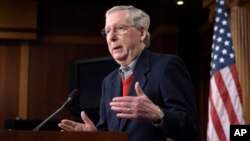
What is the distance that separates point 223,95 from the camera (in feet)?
16.9

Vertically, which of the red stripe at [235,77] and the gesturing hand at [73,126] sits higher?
the red stripe at [235,77]

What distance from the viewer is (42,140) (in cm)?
203

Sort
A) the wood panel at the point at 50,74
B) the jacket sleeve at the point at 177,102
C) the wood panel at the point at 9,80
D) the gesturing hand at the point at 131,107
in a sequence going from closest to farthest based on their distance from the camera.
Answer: the gesturing hand at the point at 131,107, the jacket sleeve at the point at 177,102, the wood panel at the point at 9,80, the wood panel at the point at 50,74

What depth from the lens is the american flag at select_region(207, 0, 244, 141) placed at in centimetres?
509

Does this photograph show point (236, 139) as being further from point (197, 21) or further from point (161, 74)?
point (197, 21)

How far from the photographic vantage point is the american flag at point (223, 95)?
A: 5.09m

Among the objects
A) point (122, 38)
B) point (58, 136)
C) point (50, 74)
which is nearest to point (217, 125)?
point (122, 38)

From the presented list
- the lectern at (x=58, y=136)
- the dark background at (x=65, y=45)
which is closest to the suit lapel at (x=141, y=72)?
the lectern at (x=58, y=136)

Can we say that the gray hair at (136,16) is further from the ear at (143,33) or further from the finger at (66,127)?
the finger at (66,127)

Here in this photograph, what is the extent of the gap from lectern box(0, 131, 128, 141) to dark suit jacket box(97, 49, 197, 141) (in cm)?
47

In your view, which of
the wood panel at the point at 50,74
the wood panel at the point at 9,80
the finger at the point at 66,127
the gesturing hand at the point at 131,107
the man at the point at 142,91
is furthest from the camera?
the wood panel at the point at 50,74

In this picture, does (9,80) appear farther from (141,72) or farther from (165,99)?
(165,99)

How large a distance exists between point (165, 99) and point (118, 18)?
0.55 meters

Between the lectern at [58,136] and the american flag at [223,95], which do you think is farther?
the american flag at [223,95]
